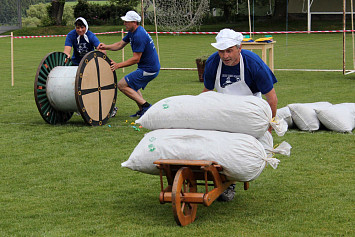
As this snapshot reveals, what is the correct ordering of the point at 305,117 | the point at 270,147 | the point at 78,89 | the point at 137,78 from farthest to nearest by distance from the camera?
1. the point at 137,78
2. the point at 78,89
3. the point at 305,117
4. the point at 270,147

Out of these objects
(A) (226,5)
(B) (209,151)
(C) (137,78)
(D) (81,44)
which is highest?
(D) (81,44)

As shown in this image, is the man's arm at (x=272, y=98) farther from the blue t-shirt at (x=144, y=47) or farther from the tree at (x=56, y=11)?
the tree at (x=56, y=11)

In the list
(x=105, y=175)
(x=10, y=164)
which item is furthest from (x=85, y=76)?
(x=105, y=175)

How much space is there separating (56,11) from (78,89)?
47929 mm

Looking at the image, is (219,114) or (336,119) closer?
(219,114)

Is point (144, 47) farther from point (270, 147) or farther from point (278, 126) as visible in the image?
point (278, 126)

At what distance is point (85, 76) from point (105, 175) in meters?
3.12

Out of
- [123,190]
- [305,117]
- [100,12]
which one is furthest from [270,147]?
[100,12]

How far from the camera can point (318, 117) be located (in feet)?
30.8

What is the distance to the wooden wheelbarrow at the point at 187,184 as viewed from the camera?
16.4 ft

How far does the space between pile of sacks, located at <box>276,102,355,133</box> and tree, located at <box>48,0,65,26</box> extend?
47501 mm

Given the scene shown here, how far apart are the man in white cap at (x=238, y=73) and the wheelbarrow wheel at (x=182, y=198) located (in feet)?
3.20

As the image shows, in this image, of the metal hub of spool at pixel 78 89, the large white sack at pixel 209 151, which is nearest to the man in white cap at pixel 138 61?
the metal hub of spool at pixel 78 89

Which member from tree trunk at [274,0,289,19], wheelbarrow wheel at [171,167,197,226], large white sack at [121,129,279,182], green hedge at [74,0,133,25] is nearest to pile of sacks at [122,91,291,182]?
large white sack at [121,129,279,182]
